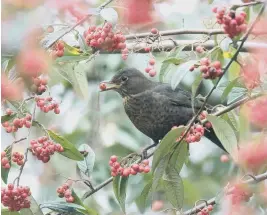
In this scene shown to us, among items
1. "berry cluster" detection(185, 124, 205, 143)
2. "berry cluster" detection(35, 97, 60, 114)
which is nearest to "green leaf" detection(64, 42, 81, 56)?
"berry cluster" detection(35, 97, 60, 114)

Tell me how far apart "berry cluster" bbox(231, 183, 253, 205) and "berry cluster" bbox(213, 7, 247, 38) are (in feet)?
1.38

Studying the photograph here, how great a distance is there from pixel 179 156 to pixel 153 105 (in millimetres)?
788

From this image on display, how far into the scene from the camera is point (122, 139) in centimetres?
332

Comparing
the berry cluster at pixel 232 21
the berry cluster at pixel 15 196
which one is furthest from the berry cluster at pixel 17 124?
the berry cluster at pixel 232 21

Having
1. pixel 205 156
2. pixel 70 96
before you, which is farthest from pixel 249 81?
pixel 205 156

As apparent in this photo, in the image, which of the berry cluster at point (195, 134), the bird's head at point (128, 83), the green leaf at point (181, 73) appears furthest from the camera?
the bird's head at point (128, 83)

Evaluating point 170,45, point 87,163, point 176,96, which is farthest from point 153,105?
point 87,163

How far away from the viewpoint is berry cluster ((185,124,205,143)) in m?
1.69

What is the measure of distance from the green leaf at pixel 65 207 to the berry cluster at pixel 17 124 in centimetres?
18

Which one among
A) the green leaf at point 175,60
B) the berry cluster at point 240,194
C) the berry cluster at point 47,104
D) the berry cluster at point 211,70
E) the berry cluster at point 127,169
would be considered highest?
the berry cluster at point 211,70

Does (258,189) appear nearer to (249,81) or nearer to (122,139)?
(249,81)

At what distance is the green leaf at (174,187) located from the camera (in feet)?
5.79

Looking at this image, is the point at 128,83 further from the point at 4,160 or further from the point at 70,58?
the point at 4,160

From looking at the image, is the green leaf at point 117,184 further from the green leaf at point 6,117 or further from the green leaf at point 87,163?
the green leaf at point 6,117
